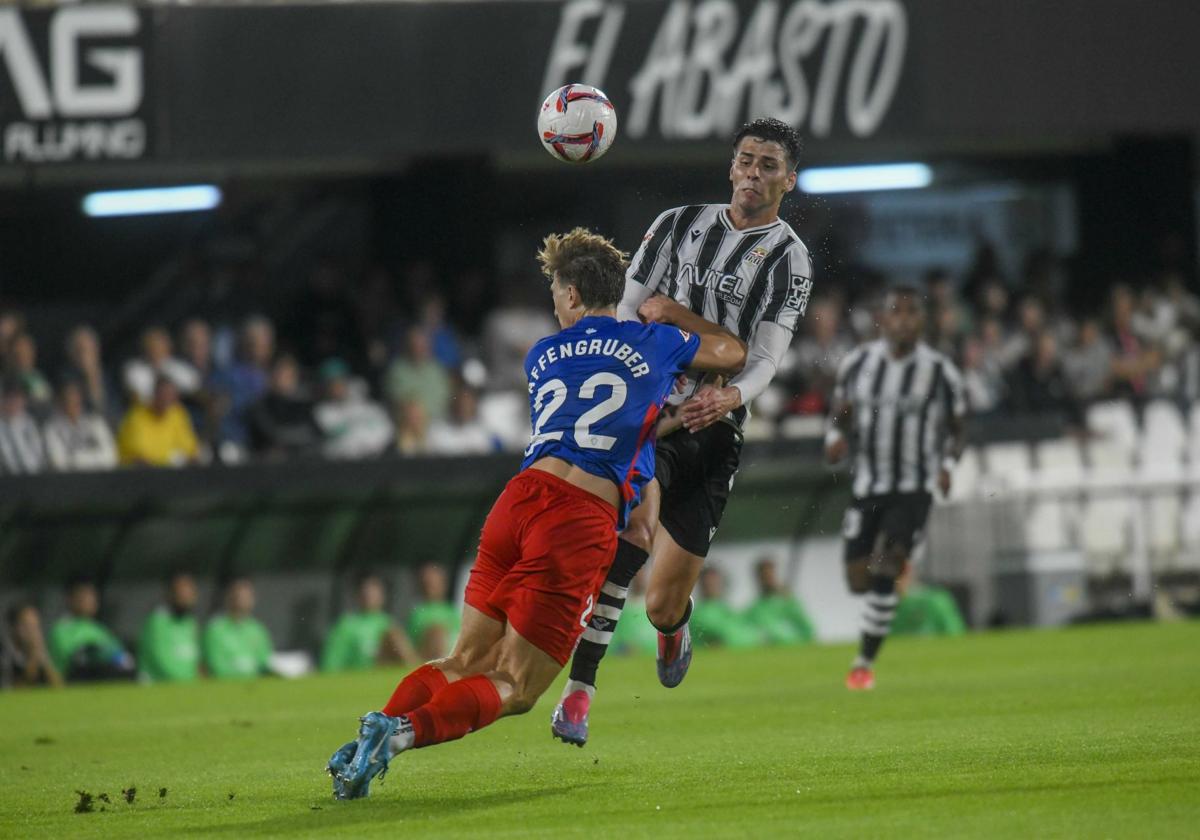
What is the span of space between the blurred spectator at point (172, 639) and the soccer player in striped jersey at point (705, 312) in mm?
8084

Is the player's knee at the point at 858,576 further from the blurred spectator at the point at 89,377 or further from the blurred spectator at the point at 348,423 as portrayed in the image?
the blurred spectator at the point at 89,377

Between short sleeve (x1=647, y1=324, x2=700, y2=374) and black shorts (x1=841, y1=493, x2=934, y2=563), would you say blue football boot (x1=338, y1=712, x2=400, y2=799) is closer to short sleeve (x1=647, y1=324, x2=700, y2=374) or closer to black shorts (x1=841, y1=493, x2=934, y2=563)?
short sleeve (x1=647, y1=324, x2=700, y2=374)

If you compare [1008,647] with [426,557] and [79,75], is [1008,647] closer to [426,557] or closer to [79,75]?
[426,557]

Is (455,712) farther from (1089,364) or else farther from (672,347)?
(1089,364)

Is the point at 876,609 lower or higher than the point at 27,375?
lower

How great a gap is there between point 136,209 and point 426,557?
6.35 meters

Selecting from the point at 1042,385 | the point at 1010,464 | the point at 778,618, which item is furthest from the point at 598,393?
the point at 1042,385

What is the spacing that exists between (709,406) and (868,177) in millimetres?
14714

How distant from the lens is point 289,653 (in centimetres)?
1595

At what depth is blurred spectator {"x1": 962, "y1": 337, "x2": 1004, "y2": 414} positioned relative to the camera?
17953mm

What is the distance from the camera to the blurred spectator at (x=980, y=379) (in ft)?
58.9

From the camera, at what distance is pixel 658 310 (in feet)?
24.6

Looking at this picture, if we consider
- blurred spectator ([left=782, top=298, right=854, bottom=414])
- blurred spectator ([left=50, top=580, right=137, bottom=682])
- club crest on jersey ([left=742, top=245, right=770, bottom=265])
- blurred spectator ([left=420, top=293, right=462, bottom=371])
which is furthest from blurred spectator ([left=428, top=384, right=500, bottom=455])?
club crest on jersey ([left=742, top=245, right=770, bottom=265])

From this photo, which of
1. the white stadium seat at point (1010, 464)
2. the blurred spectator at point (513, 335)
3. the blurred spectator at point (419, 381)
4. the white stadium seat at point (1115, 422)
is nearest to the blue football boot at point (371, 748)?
the blurred spectator at point (419, 381)
